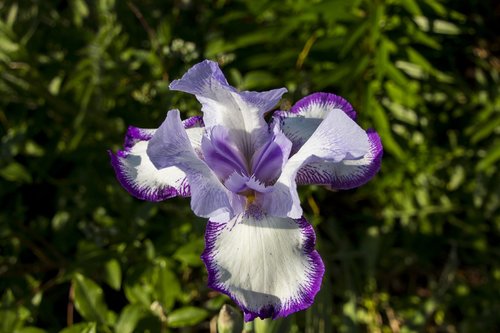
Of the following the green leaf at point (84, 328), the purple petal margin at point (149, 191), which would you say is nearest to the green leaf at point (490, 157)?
the purple petal margin at point (149, 191)

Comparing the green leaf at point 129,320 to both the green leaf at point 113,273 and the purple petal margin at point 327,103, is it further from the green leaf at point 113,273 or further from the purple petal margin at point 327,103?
the purple petal margin at point 327,103

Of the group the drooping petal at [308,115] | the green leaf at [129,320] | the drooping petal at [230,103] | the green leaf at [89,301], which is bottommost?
the green leaf at [129,320]

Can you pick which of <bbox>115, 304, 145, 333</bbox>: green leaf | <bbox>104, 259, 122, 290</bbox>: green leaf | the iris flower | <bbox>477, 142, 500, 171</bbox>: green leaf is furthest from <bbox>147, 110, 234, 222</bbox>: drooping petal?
<bbox>477, 142, 500, 171</bbox>: green leaf

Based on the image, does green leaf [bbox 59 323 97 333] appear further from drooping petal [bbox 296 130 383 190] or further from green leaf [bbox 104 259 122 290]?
drooping petal [bbox 296 130 383 190]

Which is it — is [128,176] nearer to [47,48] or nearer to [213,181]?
[213,181]

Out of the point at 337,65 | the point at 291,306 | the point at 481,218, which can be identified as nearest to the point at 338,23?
the point at 337,65
